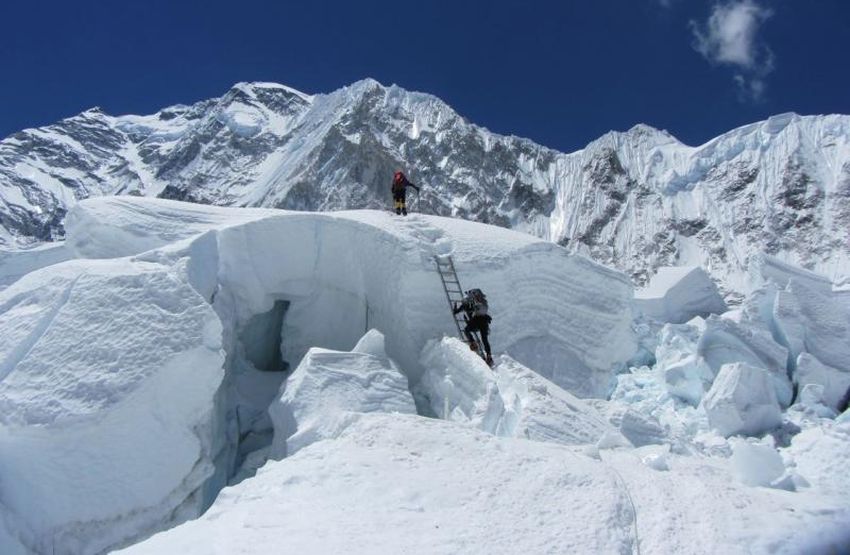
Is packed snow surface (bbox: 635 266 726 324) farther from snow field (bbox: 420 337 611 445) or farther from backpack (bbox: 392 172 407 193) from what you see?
snow field (bbox: 420 337 611 445)

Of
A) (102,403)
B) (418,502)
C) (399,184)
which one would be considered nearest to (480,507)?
(418,502)

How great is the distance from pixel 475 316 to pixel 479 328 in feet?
0.55

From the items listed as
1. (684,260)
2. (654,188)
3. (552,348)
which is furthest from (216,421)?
(654,188)

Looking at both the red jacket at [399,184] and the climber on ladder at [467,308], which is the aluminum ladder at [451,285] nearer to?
the climber on ladder at [467,308]

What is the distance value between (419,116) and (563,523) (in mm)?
64656

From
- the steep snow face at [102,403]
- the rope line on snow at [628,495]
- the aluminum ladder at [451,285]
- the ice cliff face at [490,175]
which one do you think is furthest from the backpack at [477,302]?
the ice cliff face at [490,175]

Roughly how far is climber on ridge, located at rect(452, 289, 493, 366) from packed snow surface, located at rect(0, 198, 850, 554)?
1.13ft

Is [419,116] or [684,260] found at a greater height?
[419,116]

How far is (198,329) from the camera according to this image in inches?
293

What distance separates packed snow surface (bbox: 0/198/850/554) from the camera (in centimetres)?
447

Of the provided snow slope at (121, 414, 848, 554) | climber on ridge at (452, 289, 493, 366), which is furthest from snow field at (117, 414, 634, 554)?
climber on ridge at (452, 289, 493, 366)

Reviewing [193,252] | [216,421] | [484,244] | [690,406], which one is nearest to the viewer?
[216,421]

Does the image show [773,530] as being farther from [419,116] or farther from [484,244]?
[419,116]

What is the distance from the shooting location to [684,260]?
49.5 m
